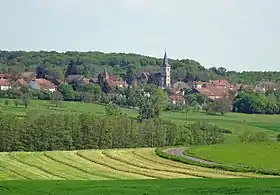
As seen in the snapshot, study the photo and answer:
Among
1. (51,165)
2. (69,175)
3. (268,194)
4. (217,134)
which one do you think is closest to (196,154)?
(51,165)

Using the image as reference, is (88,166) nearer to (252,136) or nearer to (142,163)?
(142,163)

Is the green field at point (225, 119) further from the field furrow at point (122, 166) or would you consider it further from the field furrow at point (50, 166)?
the field furrow at point (50, 166)

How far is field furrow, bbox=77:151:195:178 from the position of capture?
47.0 meters

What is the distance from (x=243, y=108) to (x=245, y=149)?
88687 millimetres

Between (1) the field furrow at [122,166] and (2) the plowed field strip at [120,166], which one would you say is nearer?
(1) the field furrow at [122,166]

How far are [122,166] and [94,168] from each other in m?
3.31

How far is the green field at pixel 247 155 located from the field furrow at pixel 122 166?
9.53 m

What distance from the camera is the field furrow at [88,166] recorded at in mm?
46500

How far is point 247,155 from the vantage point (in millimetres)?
67500

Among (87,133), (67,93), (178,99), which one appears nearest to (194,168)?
(87,133)

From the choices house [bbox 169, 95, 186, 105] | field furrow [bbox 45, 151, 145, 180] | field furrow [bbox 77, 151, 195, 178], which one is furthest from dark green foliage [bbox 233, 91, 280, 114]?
field furrow [bbox 45, 151, 145, 180]

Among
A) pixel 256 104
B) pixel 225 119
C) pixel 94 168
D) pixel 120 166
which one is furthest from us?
pixel 256 104

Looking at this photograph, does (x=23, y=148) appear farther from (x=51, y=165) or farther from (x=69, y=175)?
(x=69, y=175)

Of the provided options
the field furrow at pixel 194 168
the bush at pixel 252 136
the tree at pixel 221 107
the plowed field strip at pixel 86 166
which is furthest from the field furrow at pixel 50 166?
the tree at pixel 221 107
